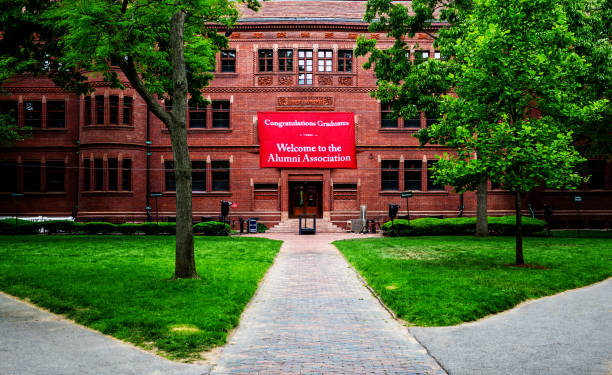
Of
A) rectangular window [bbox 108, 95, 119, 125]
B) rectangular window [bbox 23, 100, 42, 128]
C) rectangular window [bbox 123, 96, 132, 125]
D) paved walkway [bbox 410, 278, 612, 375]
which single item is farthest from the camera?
rectangular window [bbox 23, 100, 42, 128]

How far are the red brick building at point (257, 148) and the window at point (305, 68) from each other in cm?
7

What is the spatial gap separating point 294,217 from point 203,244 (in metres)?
12.9

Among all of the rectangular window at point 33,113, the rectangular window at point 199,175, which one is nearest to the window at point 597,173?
the rectangular window at point 199,175

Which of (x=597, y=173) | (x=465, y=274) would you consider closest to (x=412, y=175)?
(x=597, y=173)

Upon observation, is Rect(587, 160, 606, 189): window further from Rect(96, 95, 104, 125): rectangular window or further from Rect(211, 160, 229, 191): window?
Rect(96, 95, 104, 125): rectangular window

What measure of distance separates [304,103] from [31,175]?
1843cm

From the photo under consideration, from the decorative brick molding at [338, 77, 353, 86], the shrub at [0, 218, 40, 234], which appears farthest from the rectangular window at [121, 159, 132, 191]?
the decorative brick molding at [338, 77, 353, 86]

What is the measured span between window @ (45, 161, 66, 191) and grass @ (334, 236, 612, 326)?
2061 centimetres

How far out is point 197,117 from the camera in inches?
1223

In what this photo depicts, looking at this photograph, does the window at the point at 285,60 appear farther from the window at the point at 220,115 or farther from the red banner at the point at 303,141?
the window at the point at 220,115

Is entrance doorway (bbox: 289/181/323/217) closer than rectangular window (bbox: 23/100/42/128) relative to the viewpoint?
No

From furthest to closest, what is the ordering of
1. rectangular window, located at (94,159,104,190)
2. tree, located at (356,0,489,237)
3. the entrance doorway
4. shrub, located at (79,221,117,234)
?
the entrance doorway < rectangular window, located at (94,159,104,190) < shrub, located at (79,221,117,234) < tree, located at (356,0,489,237)

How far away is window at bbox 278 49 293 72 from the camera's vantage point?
30.8m

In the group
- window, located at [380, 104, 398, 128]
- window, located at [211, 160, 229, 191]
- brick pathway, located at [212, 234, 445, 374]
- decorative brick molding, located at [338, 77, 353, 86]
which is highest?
decorative brick molding, located at [338, 77, 353, 86]
